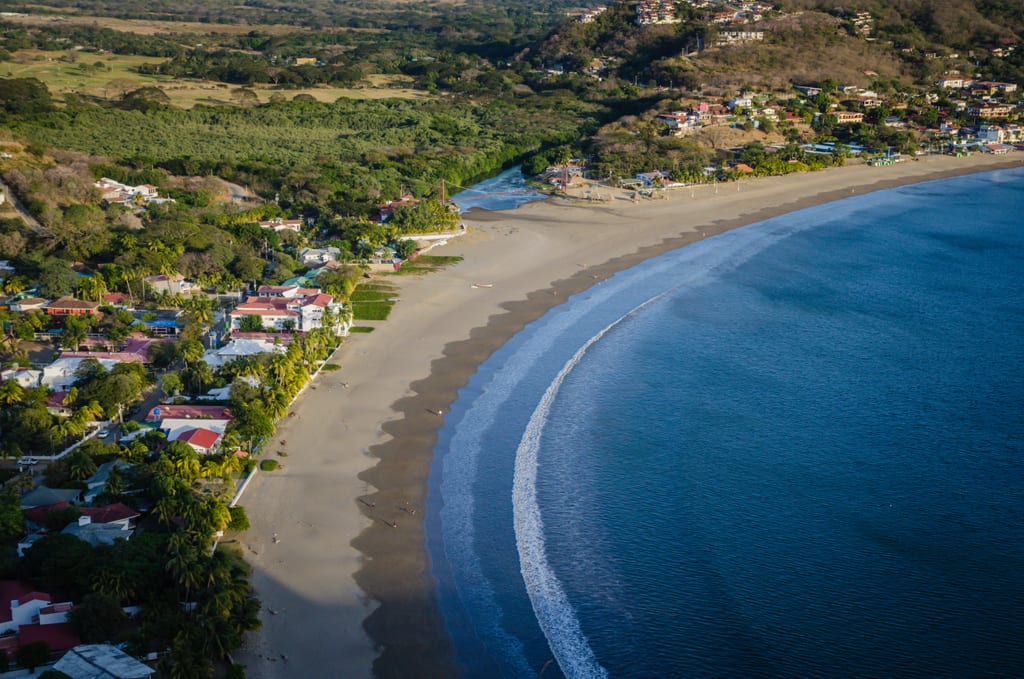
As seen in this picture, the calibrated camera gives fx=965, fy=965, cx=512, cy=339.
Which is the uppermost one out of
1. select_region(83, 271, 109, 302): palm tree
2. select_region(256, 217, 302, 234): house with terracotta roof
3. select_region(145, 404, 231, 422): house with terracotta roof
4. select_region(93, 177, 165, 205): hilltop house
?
select_region(93, 177, 165, 205): hilltop house

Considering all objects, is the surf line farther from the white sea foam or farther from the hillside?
the hillside

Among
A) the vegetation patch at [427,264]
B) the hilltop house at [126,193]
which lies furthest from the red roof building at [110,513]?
the hilltop house at [126,193]

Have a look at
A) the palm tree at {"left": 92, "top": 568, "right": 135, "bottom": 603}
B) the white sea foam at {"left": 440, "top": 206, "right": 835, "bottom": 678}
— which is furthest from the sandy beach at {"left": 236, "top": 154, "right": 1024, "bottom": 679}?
the palm tree at {"left": 92, "top": 568, "right": 135, "bottom": 603}

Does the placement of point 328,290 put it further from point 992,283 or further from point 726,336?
point 992,283

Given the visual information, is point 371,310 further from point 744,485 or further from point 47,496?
point 744,485

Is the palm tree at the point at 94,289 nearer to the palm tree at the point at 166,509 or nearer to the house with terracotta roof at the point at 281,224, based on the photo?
the house with terracotta roof at the point at 281,224

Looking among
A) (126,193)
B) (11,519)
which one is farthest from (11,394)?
(126,193)

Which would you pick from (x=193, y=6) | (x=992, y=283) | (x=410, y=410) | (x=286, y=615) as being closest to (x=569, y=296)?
(x=410, y=410)
